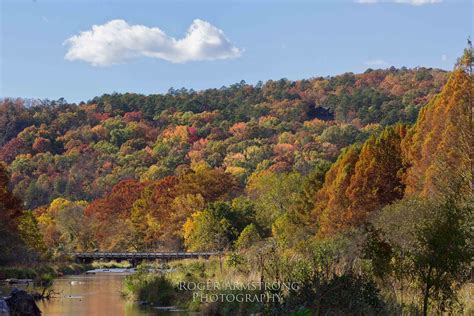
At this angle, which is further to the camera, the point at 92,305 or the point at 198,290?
the point at 92,305

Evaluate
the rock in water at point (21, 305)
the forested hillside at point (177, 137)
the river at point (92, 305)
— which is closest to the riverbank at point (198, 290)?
the river at point (92, 305)

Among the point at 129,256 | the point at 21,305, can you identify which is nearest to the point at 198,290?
the point at 21,305

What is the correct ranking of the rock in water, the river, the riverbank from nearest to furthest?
the riverbank → the rock in water → the river

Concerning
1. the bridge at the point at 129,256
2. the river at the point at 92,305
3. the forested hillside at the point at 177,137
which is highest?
the forested hillside at the point at 177,137

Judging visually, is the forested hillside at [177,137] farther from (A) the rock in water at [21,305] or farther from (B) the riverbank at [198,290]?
(A) the rock in water at [21,305]

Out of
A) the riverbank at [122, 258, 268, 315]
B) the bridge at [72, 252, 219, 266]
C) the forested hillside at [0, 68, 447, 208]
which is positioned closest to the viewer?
the riverbank at [122, 258, 268, 315]

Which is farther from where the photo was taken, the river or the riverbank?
the river

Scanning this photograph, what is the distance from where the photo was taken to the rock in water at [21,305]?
2803 centimetres

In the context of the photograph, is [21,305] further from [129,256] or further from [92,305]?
[129,256]

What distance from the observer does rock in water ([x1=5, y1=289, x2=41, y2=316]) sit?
92.0 feet

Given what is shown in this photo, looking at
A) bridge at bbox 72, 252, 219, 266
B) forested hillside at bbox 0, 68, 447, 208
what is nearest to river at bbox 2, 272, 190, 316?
bridge at bbox 72, 252, 219, 266

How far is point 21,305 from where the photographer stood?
2844 cm

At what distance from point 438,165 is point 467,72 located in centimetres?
711

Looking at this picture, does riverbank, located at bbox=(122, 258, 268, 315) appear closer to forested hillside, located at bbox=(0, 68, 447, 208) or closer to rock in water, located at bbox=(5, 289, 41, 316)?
rock in water, located at bbox=(5, 289, 41, 316)
